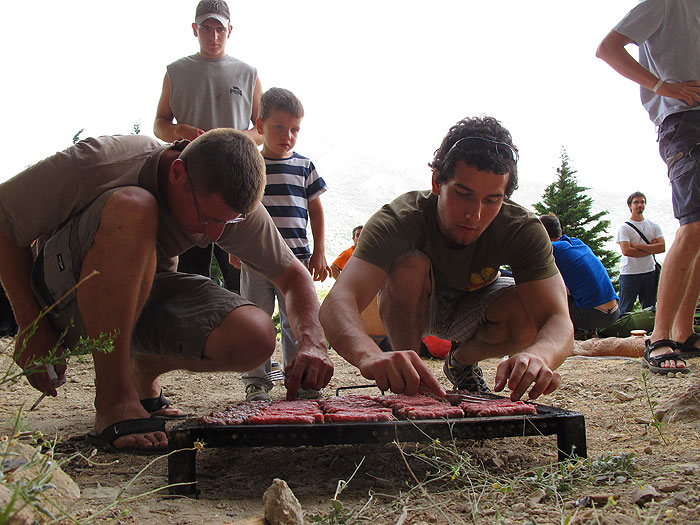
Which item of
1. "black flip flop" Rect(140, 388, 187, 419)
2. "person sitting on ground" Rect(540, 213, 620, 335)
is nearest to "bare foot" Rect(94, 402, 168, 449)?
"black flip flop" Rect(140, 388, 187, 419)

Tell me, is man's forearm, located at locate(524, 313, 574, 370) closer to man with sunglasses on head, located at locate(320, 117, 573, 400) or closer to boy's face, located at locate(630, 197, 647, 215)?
man with sunglasses on head, located at locate(320, 117, 573, 400)

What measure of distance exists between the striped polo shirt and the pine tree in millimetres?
7958

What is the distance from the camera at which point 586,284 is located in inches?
231

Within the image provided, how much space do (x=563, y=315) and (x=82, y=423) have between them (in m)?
2.28

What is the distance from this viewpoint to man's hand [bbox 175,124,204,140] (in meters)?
3.91

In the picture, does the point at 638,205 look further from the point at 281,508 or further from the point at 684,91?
the point at 281,508

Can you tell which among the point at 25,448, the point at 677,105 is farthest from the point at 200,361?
the point at 677,105

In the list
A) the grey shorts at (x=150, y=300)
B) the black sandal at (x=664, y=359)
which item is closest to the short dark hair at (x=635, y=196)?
the black sandal at (x=664, y=359)

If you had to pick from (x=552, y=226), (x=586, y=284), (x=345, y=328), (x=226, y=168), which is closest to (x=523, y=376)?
(x=345, y=328)

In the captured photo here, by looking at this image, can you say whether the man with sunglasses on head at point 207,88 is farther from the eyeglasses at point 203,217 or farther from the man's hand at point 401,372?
the man's hand at point 401,372

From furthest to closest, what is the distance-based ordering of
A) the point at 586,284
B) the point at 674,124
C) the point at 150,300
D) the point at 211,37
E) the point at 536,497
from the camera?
the point at 586,284 < the point at 211,37 < the point at 674,124 < the point at 150,300 < the point at 536,497

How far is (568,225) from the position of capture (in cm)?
1085

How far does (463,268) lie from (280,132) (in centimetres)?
186

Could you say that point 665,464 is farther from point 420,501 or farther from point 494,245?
point 494,245
